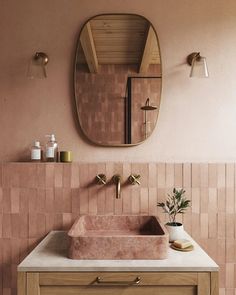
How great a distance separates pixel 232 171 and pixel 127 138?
0.64 metres

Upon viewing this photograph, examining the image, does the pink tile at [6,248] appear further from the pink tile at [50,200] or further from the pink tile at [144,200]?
the pink tile at [144,200]

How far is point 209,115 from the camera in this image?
1.88 metres

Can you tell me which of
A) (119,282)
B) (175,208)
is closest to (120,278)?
(119,282)

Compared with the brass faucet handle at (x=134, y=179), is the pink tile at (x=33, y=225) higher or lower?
lower

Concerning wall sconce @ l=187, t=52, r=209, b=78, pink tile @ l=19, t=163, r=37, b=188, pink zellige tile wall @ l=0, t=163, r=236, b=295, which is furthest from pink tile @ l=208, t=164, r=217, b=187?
pink tile @ l=19, t=163, r=37, b=188

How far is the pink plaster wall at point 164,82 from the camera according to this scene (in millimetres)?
1867

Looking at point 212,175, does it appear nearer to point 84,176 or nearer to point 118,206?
point 118,206

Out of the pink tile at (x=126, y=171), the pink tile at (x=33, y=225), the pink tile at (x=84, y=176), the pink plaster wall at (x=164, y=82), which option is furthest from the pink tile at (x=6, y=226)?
the pink tile at (x=126, y=171)

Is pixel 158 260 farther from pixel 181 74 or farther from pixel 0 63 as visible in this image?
pixel 0 63

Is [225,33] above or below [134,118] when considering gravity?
above

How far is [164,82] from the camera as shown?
6.15 feet

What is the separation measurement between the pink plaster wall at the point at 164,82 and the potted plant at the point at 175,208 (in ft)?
0.78

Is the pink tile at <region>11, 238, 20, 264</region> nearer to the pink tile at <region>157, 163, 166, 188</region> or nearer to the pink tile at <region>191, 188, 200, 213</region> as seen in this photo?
the pink tile at <region>157, 163, 166, 188</region>

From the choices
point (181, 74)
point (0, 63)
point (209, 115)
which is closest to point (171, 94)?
point (181, 74)
